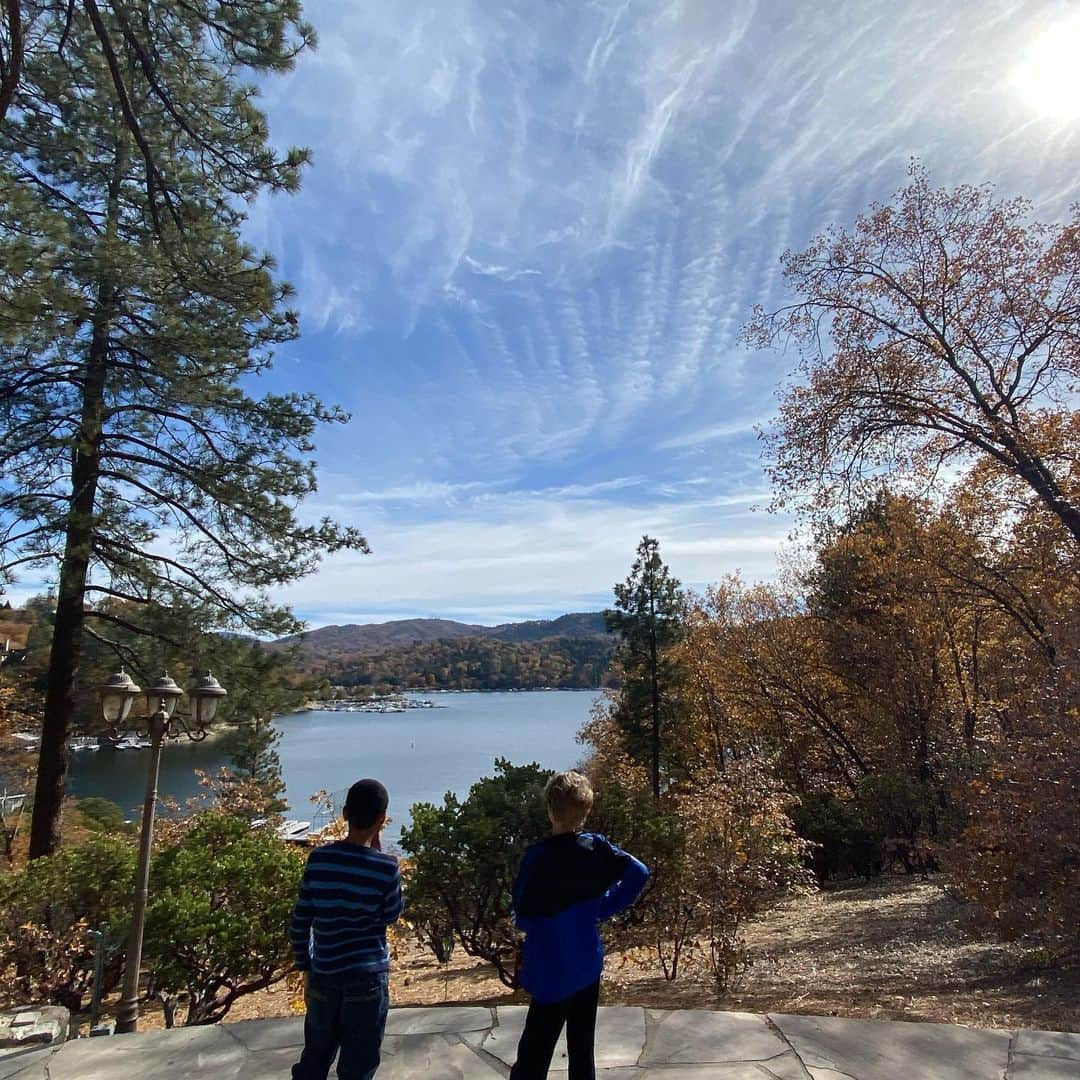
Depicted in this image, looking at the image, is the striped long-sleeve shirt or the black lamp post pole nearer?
the striped long-sleeve shirt

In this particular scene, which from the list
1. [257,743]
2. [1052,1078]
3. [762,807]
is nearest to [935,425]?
[762,807]

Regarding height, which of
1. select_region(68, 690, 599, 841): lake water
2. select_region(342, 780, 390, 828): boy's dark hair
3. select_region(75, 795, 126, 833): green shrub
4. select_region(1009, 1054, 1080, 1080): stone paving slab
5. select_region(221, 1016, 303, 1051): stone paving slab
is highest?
select_region(342, 780, 390, 828): boy's dark hair

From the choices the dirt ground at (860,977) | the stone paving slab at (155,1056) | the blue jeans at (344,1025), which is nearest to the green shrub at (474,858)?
the dirt ground at (860,977)

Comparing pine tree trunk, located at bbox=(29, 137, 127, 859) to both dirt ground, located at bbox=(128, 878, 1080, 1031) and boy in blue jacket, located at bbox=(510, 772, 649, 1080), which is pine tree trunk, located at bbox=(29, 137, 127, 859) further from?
boy in blue jacket, located at bbox=(510, 772, 649, 1080)

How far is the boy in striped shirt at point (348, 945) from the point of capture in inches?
95.2

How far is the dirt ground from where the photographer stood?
409 centimetres

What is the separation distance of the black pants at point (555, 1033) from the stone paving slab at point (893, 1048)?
1.11 m

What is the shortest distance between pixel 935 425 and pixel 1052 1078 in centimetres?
747

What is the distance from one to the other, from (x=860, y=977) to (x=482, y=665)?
92.6 m

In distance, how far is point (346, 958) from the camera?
2.41 metres

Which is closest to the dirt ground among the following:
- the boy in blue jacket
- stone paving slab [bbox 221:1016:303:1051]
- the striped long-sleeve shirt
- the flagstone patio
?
A: the flagstone patio

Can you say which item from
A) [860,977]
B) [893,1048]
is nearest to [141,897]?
[893,1048]

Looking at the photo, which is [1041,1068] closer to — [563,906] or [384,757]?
[563,906]

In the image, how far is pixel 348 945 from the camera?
2422 mm
